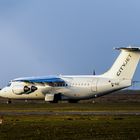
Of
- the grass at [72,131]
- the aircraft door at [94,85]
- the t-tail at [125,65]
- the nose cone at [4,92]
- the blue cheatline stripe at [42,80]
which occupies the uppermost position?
the t-tail at [125,65]

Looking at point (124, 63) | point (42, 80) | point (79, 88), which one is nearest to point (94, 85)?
point (79, 88)

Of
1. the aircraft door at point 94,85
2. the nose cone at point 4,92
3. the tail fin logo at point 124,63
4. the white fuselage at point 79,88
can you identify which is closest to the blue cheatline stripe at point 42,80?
the white fuselage at point 79,88

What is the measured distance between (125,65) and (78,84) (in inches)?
272

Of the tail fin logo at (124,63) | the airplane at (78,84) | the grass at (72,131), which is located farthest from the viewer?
the tail fin logo at (124,63)

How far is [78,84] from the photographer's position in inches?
3302

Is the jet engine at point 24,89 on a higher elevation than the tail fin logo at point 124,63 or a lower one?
lower

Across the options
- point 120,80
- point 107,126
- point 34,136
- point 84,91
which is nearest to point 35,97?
point 84,91

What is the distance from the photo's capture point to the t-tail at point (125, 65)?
81438 millimetres

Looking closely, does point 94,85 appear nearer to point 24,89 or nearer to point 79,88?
point 79,88

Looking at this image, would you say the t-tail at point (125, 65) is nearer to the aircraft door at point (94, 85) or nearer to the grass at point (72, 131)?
the aircraft door at point (94, 85)

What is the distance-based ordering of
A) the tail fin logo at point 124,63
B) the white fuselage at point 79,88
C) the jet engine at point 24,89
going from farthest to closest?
1. the jet engine at point 24,89
2. the tail fin logo at point 124,63
3. the white fuselage at point 79,88

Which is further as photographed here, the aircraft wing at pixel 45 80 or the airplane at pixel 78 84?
the aircraft wing at pixel 45 80

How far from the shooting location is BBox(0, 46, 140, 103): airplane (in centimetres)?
8119

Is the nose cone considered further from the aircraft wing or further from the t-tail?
the t-tail
